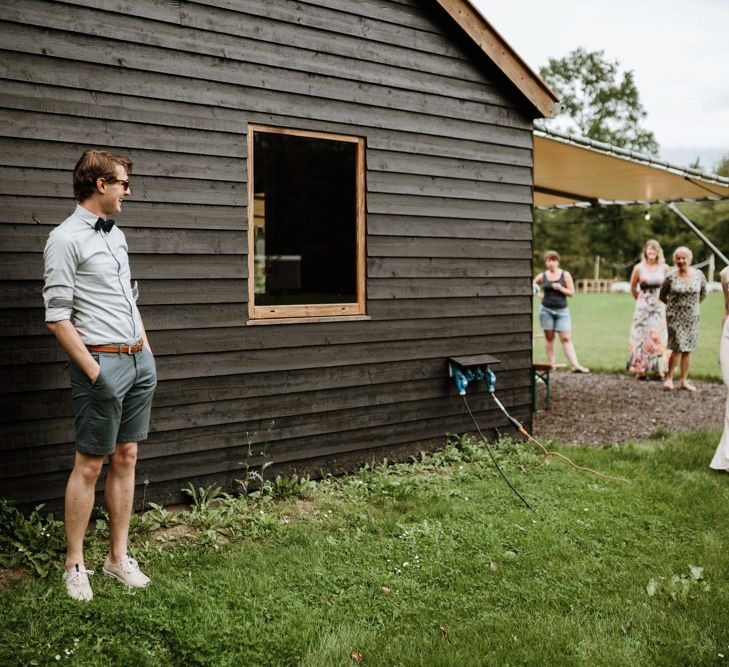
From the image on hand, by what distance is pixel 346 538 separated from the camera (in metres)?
4.64

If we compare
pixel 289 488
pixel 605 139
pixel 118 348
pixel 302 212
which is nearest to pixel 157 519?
pixel 289 488

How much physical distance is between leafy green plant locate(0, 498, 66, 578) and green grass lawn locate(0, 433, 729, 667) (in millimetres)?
278

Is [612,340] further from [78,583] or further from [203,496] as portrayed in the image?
[78,583]

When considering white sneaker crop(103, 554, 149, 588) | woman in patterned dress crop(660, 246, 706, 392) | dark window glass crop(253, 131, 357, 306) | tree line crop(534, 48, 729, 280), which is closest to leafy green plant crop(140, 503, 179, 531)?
white sneaker crop(103, 554, 149, 588)

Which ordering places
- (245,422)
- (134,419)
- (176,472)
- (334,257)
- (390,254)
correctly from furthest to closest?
(334,257) → (390,254) → (245,422) → (176,472) → (134,419)

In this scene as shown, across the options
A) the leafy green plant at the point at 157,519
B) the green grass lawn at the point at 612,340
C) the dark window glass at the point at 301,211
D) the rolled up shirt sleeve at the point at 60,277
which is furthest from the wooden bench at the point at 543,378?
the rolled up shirt sleeve at the point at 60,277

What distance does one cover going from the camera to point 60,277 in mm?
3469

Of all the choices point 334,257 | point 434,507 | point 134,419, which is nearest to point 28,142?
point 134,419

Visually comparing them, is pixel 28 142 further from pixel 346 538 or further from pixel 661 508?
pixel 661 508

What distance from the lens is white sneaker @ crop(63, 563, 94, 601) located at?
11.8 ft

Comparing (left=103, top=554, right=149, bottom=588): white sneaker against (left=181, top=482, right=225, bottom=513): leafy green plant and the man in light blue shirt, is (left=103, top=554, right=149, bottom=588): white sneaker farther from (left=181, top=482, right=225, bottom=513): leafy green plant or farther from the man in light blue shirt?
(left=181, top=482, right=225, bottom=513): leafy green plant

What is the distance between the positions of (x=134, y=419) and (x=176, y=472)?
135cm

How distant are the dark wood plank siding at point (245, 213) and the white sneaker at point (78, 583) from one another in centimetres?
101

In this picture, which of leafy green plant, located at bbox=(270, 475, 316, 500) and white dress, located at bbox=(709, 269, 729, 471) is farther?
white dress, located at bbox=(709, 269, 729, 471)
